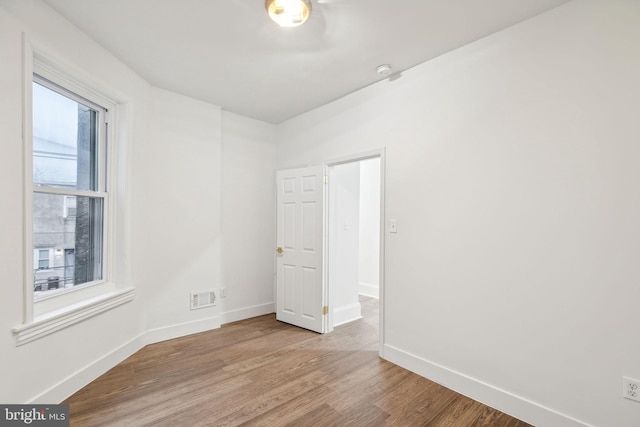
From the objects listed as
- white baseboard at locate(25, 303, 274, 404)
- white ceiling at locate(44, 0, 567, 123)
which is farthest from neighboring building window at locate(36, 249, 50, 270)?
white ceiling at locate(44, 0, 567, 123)

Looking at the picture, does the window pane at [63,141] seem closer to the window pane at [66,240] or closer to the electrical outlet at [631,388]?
the window pane at [66,240]

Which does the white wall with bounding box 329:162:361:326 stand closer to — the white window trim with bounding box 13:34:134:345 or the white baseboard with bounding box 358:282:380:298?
the white baseboard with bounding box 358:282:380:298

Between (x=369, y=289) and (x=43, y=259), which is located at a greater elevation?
(x=43, y=259)

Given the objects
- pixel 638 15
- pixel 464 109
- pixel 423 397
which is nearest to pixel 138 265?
pixel 423 397

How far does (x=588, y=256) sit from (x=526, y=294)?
43 centimetres

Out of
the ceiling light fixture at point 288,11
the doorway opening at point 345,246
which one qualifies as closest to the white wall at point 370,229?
the doorway opening at point 345,246

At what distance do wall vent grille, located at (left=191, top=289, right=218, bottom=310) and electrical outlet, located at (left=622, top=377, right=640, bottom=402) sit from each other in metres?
3.61

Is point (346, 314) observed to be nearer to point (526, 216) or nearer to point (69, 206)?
point (526, 216)

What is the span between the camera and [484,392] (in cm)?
211

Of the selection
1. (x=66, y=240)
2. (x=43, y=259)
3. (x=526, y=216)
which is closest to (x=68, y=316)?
(x=43, y=259)

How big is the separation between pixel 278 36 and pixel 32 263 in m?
2.32

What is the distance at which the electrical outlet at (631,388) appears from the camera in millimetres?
1559

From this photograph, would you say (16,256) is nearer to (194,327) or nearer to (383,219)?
(194,327)

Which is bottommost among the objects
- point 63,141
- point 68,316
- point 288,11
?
point 68,316
